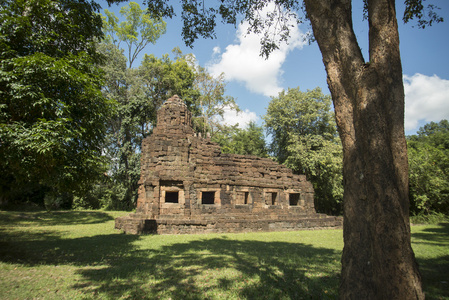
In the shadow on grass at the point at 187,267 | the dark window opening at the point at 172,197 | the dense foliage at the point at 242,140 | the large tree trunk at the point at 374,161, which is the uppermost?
the dense foliage at the point at 242,140

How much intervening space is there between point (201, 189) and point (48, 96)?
349 inches

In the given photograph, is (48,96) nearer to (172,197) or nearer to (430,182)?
(172,197)

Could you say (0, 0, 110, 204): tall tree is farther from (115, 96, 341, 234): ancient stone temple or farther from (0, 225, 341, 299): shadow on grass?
(115, 96, 341, 234): ancient stone temple

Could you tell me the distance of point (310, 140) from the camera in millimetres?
25922

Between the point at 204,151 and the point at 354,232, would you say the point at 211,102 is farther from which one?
the point at 354,232

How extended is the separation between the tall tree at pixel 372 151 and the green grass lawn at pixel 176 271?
1608 millimetres

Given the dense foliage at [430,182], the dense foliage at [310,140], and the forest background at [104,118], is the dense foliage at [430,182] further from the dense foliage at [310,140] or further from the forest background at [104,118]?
the dense foliage at [310,140]

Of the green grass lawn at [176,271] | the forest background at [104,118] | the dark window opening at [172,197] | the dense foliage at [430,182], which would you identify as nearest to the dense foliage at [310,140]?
the forest background at [104,118]

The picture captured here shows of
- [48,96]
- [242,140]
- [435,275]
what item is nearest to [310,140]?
[242,140]

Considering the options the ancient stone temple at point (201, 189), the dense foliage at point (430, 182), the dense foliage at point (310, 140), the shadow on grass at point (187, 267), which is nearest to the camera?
the shadow on grass at point (187, 267)

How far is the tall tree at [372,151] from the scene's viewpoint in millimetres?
2807

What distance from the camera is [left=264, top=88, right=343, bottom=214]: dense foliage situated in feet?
80.4

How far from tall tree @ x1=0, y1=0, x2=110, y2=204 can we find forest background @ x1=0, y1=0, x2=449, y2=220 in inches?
1.2

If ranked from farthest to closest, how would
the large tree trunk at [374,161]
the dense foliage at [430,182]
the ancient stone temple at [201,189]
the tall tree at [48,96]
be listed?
the dense foliage at [430,182] → the ancient stone temple at [201,189] → the tall tree at [48,96] → the large tree trunk at [374,161]
